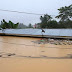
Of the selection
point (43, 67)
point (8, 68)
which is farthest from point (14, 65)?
point (43, 67)

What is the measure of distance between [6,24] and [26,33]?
2.52 metres

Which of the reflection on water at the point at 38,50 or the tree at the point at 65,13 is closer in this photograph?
the reflection on water at the point at 38,50

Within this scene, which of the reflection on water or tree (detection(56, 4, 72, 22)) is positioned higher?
tree (detection(56, 4, 72, 22))

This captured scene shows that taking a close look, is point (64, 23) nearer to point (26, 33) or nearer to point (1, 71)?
point (26, 33)

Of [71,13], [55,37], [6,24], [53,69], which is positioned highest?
[71,13]

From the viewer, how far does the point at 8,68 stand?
179cm

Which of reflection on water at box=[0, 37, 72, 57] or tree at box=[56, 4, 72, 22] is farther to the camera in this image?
tree at box=[56, 4, 72, 22]

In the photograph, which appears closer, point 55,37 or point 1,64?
point 1,64

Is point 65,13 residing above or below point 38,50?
above

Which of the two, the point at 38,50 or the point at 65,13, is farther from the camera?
the point at 65,13

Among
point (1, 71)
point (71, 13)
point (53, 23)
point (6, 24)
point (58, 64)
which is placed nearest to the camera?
point (1, 71)

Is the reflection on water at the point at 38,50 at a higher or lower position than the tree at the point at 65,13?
lower

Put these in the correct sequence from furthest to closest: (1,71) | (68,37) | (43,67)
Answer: (68,37)
(43,67)
(1,71)

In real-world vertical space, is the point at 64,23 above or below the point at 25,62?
above
